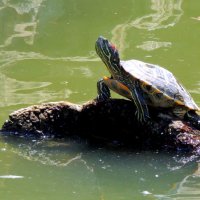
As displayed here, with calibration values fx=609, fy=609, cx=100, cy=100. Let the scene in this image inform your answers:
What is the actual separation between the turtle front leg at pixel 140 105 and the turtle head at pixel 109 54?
214mm

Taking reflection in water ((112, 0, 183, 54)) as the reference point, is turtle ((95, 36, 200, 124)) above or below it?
above

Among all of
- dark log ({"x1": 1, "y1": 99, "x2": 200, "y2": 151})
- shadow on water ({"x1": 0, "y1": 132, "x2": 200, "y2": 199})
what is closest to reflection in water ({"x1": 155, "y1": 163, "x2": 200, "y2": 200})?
shadow on water ({"x1": 0, "y1": 132, "x2": 200, "y2": 199})

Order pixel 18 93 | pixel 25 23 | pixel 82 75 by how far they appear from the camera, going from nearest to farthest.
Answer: pixel 18 93, pixel 82 75, pixel 25 23

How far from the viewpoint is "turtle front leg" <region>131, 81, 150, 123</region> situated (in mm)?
4070

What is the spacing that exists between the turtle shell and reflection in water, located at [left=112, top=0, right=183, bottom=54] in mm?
2459

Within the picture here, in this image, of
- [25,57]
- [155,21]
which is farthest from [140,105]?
[155,21]

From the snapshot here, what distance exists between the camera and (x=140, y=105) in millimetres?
4059

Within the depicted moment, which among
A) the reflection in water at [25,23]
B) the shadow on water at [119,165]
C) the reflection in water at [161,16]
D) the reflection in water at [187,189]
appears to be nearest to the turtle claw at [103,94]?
the shadow on water at [119,165]

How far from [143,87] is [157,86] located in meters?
0.10

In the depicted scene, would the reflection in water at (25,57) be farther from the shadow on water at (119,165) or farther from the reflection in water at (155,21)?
the shadow on water at (119,165)

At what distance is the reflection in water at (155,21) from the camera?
7074 millimetres

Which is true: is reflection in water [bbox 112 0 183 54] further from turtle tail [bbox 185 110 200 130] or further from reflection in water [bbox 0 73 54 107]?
turtle tail [bbox 185 110 200 130]


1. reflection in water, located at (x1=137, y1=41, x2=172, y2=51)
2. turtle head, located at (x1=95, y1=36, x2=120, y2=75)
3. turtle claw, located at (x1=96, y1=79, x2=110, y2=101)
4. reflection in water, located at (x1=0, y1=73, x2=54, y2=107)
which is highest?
turtle head, located at (x1=95, y1=36, x2=120, y2=75)

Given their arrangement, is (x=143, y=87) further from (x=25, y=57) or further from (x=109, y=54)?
(x=25, y=57)
